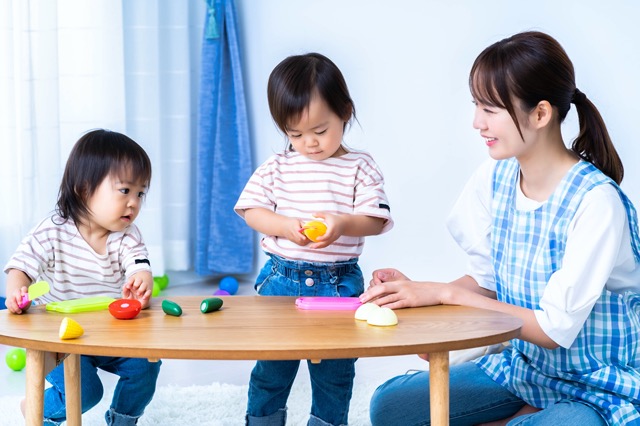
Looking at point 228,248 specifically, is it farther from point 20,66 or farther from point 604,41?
point 604,41

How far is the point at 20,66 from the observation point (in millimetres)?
3096

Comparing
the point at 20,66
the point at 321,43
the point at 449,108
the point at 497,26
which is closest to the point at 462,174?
the point at 449,108

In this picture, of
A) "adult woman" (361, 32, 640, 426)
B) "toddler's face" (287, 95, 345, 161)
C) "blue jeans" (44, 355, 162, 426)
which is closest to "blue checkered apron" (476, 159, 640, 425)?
"adult woman" (361, 32, 640, 426)

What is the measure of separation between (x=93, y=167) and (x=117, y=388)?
0.49m

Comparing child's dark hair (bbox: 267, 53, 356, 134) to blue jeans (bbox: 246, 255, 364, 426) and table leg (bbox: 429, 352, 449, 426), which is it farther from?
table leg (bbox: 429, 352, 449, 426)

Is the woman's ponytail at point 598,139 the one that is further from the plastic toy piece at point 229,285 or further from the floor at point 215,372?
the plastic toy piece at point 229,285

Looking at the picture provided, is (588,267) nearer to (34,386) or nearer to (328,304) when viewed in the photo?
(328,304)

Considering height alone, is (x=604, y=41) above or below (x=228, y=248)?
above

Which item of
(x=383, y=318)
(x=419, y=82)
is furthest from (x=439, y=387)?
(x=419, y=82)

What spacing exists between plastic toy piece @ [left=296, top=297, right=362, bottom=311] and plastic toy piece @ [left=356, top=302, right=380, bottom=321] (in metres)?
0.07

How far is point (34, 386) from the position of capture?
1.34 m

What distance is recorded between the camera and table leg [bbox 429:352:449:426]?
50.6 inches

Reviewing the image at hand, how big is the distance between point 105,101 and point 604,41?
1.88 m

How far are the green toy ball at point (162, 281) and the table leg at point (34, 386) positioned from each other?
7.60ft
